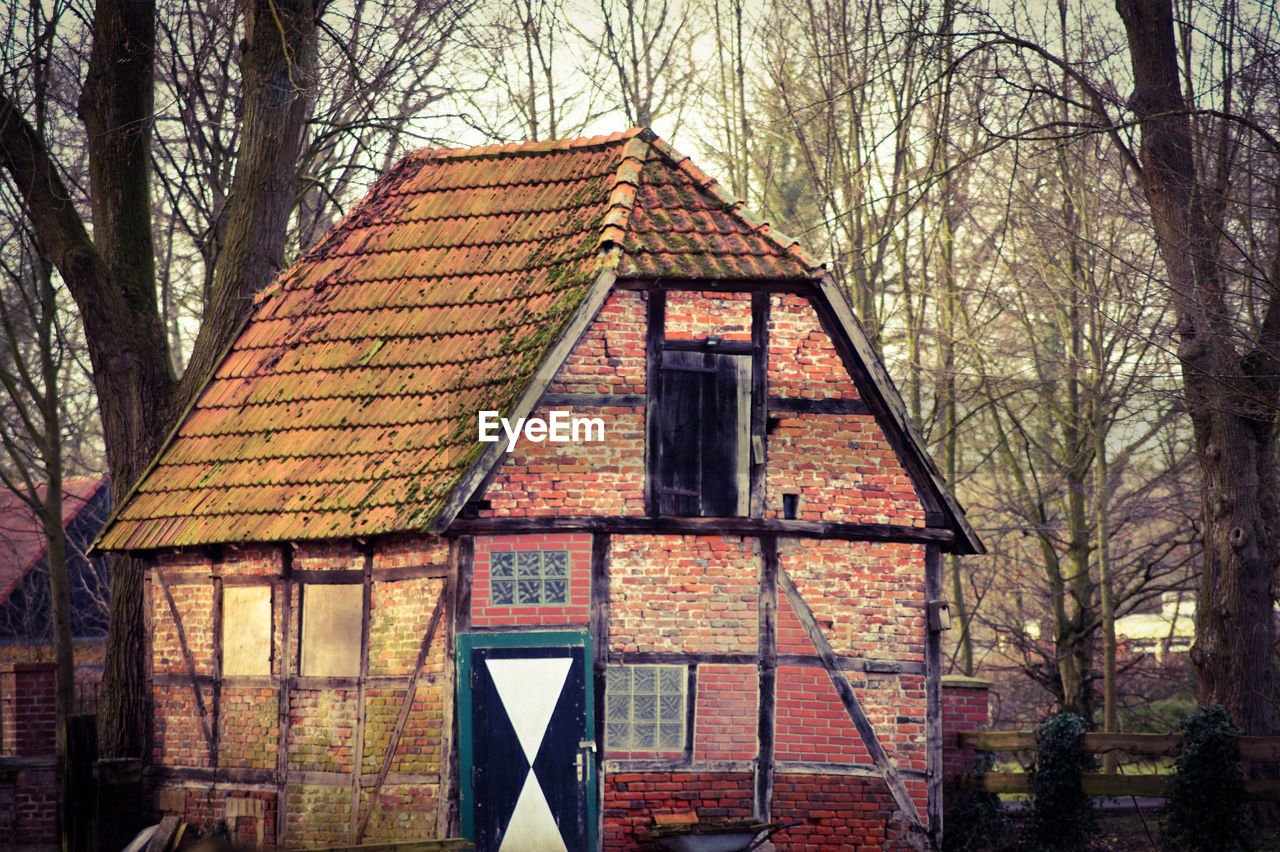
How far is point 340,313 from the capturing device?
13516mm

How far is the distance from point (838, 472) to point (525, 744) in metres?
3.44

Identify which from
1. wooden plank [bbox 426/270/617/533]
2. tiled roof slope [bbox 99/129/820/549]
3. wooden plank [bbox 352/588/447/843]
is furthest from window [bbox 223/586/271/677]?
wooden plank [bbox 426/270/617/533]

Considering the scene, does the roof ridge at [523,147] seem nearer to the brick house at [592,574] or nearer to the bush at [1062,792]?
the brick house at [592,574]

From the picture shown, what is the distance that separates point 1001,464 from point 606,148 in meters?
12.3

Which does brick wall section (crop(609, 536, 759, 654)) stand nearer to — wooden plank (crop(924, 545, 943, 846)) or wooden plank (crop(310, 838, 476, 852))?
wooden plank (crop(924, 545, 943, 846))

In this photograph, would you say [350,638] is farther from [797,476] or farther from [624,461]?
[797,476]

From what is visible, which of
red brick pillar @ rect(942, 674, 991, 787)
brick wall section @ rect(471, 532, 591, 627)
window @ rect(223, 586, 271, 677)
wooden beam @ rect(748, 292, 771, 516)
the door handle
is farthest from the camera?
red brick pillar @ rect(942, 674, 991, 787)

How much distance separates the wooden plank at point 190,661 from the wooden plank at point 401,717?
6.37 feet

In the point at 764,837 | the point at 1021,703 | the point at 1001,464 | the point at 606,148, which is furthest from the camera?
the point at 1021,703

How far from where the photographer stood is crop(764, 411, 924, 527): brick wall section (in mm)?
11648

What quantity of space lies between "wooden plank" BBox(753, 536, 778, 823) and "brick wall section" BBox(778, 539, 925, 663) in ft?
0.27

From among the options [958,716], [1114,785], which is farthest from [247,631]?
[1114,785]

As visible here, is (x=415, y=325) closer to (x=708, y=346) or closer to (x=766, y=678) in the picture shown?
(x=708, y=346)

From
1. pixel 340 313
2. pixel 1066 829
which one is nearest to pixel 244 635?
pixel 340 313
